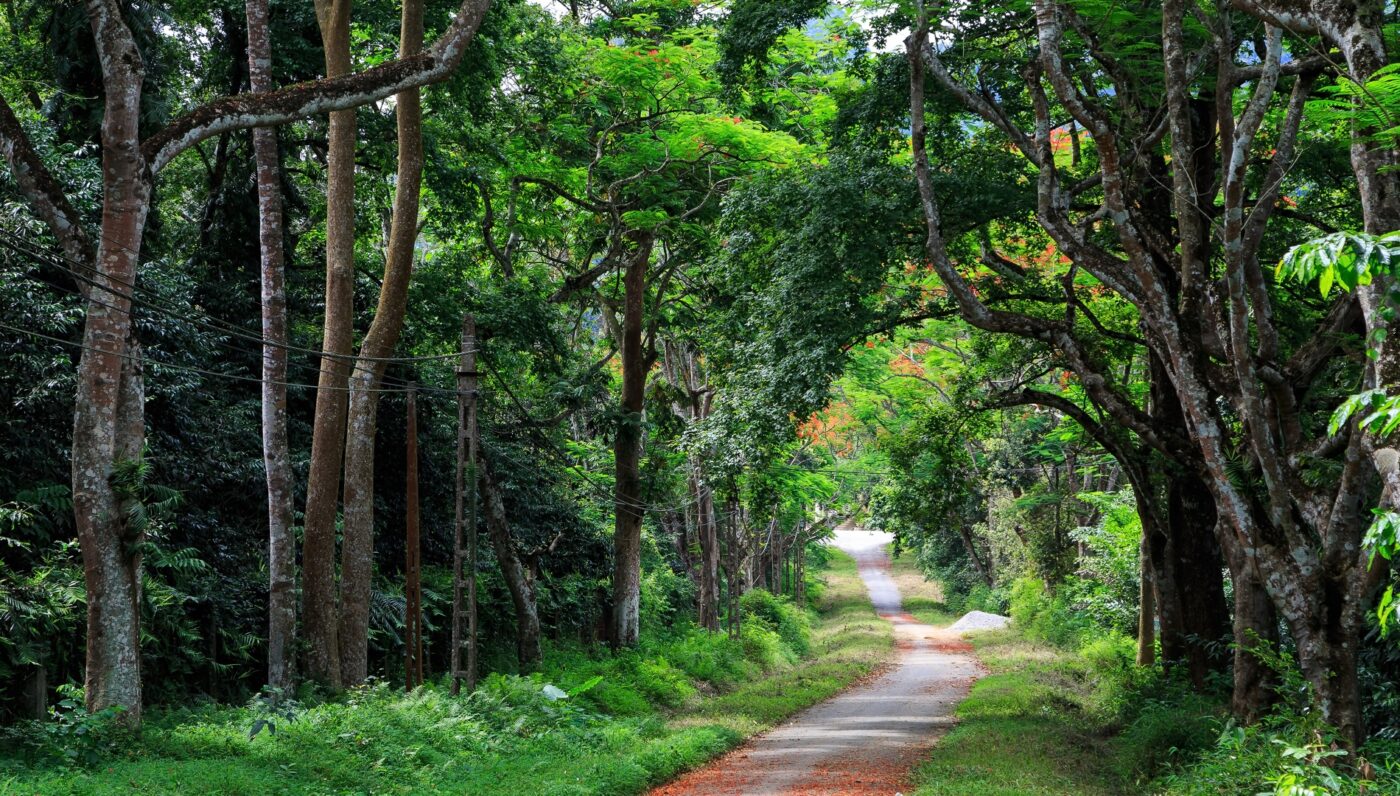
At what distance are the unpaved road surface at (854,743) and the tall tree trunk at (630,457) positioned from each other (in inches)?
194

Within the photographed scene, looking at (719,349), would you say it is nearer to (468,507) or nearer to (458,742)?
(468,507)

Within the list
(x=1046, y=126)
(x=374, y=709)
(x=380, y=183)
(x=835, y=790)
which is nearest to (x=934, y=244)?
(x=1046, y=126)

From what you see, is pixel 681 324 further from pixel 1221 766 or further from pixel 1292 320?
pixel 1221 766

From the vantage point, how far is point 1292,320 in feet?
47.1

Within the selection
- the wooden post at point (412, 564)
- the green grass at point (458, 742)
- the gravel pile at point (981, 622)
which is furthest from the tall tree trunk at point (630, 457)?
the gravel pile at point (981, 622)

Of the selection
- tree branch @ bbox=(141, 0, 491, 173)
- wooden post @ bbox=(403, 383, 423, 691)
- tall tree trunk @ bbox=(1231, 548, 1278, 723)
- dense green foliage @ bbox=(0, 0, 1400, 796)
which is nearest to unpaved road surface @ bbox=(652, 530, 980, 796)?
dense green foliage @ bbox=(0, 0, 1400, 796)

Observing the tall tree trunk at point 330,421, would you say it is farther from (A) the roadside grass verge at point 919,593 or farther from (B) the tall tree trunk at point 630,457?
(A) the roadside grass verge at point 919,593

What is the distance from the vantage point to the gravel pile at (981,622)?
139 feet

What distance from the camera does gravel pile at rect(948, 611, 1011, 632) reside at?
139 feet

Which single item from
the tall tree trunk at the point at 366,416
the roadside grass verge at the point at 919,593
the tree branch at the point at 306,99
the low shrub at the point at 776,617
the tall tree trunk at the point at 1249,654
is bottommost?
the roadside grass verge at the point at 919,593

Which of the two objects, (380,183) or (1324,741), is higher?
(380,183)

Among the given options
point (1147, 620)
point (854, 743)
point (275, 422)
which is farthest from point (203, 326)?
point (1147, 620)

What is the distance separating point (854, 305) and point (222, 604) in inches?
377

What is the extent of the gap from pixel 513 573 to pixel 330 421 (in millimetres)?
6984
